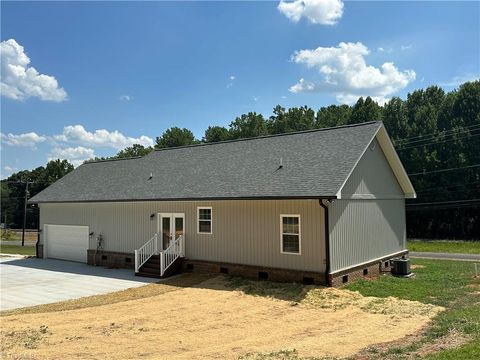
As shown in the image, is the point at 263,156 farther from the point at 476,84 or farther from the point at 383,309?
the point at 476,84

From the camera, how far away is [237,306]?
12570mm

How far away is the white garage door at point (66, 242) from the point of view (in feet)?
76.8

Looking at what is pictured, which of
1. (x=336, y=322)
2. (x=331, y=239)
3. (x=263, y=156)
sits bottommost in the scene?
(x=336, y=322)

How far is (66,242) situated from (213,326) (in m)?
16.8

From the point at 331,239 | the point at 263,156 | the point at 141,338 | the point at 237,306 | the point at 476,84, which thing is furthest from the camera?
the point at 476,84

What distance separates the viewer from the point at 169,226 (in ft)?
63.0

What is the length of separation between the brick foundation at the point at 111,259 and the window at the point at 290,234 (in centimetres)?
848

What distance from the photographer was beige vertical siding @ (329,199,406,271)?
1503 centimetres

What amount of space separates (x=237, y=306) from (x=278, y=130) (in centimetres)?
4486

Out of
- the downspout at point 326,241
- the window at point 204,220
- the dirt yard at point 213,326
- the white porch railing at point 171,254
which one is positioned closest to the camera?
the dirt yard at point 213,326

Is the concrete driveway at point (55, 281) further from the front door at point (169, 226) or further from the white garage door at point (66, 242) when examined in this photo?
the front door at point (169, 226)

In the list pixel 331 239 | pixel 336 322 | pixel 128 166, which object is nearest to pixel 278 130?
pixel 128 166

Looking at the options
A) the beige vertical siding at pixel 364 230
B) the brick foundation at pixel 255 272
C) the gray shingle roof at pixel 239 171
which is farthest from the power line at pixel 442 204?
the brick foundation at pixel 255 272

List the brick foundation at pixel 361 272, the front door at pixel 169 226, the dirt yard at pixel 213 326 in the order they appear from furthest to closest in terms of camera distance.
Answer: the front door at pixel 169 226 < the brick foundation at pixel 361 272 < the dirt yard at pixel 213 326
